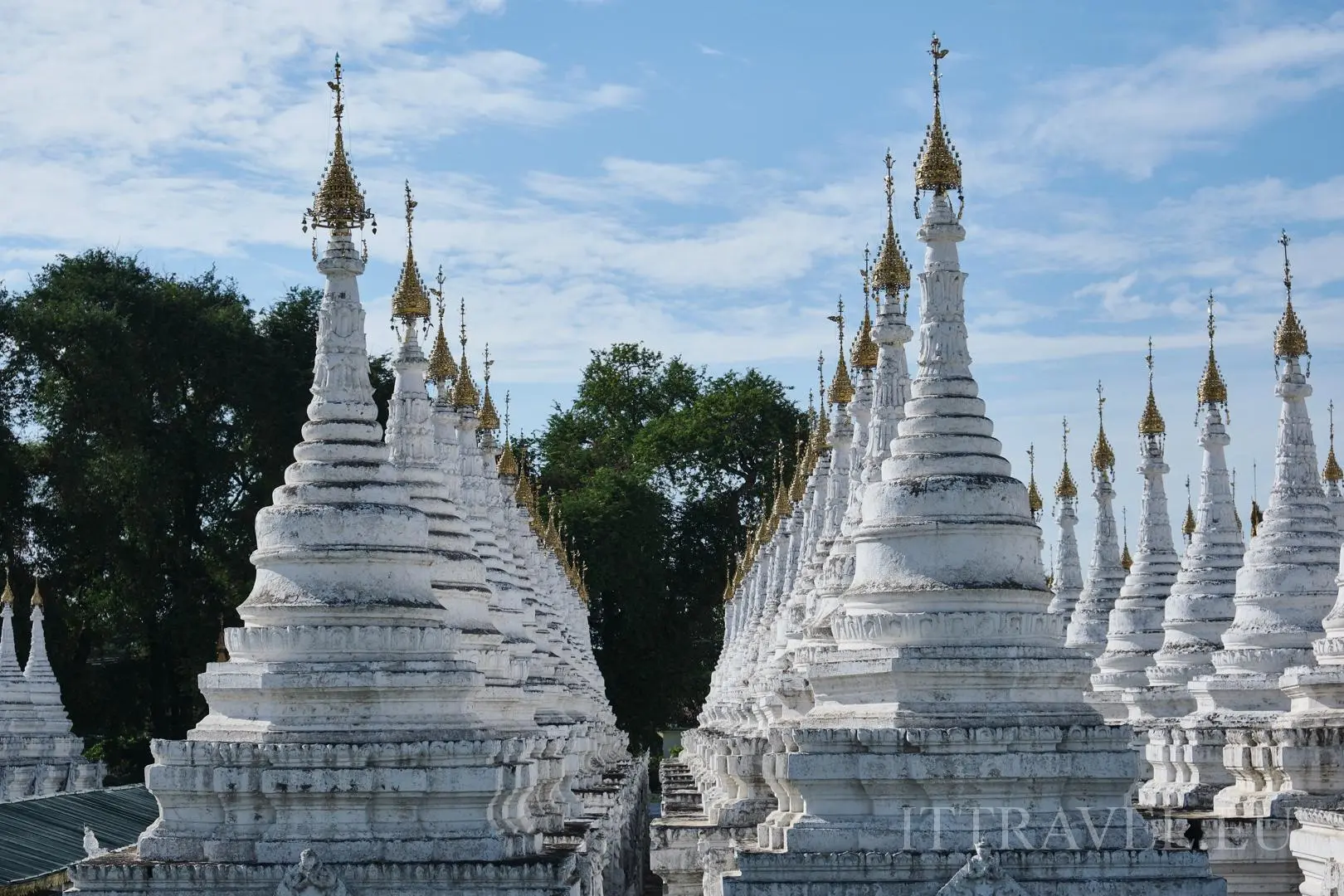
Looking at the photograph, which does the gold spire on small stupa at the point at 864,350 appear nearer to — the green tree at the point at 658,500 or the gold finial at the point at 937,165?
the gold finial at the point at 937,165

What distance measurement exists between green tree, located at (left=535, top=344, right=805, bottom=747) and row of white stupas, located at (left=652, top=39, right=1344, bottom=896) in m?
39.2

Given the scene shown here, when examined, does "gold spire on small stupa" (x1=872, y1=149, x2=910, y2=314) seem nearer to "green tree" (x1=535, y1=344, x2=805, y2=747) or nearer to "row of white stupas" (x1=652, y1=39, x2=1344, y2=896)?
"row of white stupas" (x1=652, y1=39, x2=1344, y2=896)

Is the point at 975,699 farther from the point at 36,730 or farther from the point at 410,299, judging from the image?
the point at 36,730

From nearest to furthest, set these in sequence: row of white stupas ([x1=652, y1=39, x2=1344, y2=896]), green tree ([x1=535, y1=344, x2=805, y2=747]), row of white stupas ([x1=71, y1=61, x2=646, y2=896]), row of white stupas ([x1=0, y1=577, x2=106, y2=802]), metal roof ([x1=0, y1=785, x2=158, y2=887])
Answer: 1. row of white stupas ([x1=652, y1=39, x2=1344, y2=896])
2. row of white stupas ([x1=71, y1=61, x2=646, y2=896])
3. metal roof ([x1=0, y1=785, x2=158, y2=887])
4. row of white stupas ([x1=0, y1=577, x2=106, y2=802])
5. green tree ([x1=535, y1=344, x2=805, y2=747])

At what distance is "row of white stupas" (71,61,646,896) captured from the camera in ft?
60.0

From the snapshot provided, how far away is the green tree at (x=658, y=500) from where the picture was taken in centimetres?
6825

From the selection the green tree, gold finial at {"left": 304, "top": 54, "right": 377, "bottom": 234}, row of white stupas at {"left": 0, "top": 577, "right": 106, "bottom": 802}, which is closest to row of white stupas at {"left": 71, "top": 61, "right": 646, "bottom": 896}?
gold finial at {"left": 304, "top": 54, "right": 377, "bottom": 234}

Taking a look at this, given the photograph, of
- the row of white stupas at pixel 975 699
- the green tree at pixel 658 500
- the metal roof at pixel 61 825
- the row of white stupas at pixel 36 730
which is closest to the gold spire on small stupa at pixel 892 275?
the row of white stupas at pixel 975 699

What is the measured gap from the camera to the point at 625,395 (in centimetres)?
8206

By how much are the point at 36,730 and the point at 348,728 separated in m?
31.7

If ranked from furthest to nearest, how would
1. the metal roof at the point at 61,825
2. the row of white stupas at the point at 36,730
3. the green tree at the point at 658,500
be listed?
the green tree at the point at 658,500, the row of white stupas at the point at 36,730, the metal roof at the point at 61,825

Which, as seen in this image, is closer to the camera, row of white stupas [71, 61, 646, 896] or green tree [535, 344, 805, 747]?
row of white stupas [71, 61, 646, 896]

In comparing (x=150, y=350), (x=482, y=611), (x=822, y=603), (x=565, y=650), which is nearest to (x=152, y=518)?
(x=150, y=350)

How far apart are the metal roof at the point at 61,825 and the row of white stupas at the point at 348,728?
833 centimetres
